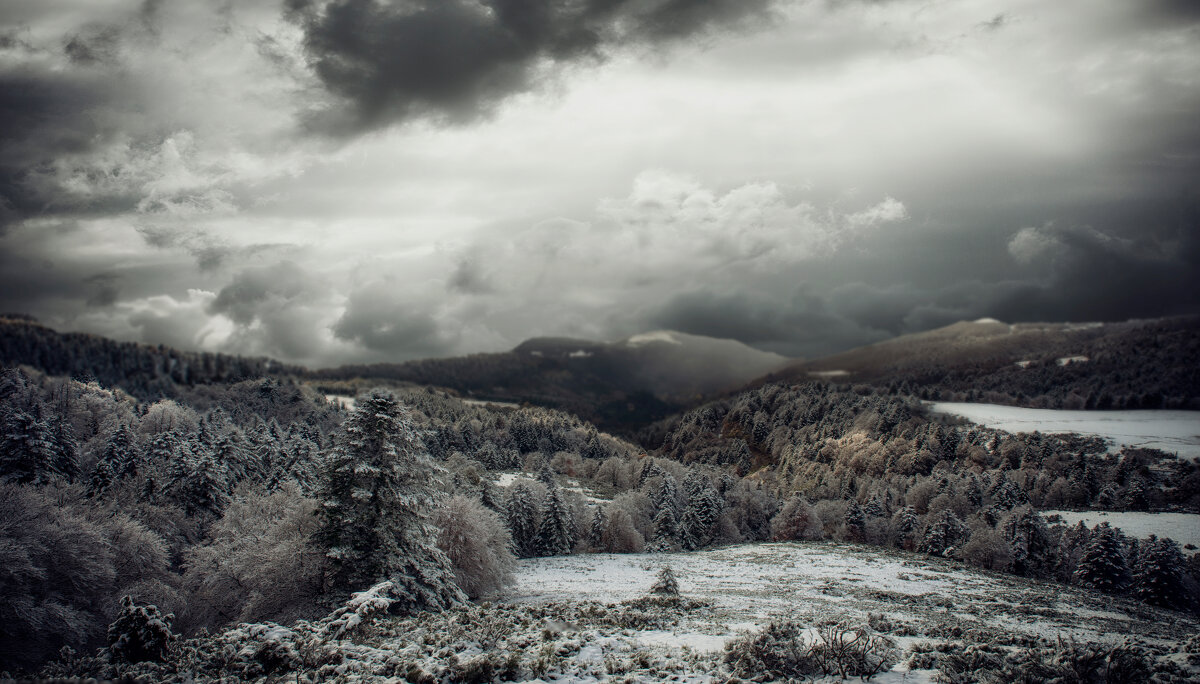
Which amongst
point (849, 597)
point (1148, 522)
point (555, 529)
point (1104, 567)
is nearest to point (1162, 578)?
point (1104, 567)

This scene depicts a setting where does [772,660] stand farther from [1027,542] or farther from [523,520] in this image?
[1027,542]

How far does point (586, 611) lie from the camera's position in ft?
70.8

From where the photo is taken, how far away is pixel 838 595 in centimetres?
3484

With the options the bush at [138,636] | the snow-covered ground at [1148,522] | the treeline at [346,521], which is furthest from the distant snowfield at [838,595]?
the snow-covered ground at [1148,522]

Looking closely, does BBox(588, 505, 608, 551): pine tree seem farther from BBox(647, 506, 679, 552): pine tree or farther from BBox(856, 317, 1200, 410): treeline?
BBox(856, 317, 1200, 410): treeline

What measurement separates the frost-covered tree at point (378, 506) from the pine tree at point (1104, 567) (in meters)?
62.4

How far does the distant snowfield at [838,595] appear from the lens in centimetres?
2281

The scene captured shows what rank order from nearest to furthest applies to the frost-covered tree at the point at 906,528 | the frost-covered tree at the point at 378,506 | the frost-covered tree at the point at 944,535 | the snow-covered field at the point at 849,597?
the snow-covered field at the point at 849,597, the frost-covered tree at the point at 378,506, the frost-covered tree at the point at 944,535, the frost-covered tree at the point at 906,528

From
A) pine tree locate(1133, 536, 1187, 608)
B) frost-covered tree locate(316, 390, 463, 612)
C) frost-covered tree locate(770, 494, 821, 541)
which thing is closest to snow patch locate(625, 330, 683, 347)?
frost-covered tree locate(770, 494, 821, 541)

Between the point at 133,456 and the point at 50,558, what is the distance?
107 feet

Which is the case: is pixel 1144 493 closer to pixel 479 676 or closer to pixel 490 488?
pixel 490 488

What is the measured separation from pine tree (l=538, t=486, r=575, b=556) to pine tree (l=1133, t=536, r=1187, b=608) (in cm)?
5637

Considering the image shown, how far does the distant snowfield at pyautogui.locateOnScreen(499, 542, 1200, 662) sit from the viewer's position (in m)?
22.8

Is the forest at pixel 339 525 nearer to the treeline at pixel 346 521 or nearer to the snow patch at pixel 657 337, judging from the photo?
the treeline at pixel 346 521
